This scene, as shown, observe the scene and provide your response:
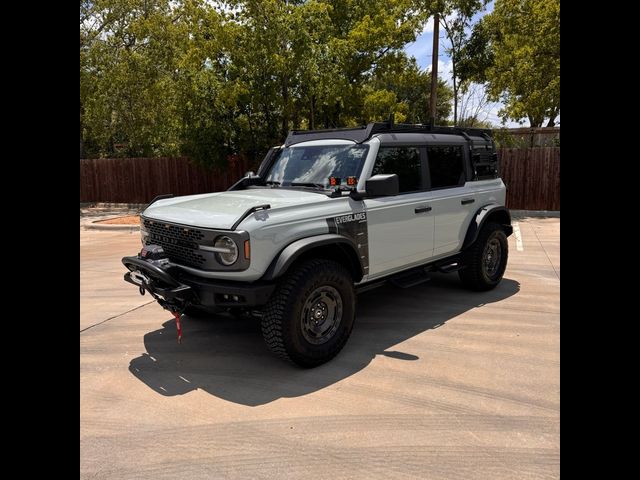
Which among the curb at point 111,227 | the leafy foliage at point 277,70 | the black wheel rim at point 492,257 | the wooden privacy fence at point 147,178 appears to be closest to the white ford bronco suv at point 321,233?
the black wheel rim at point 492,257

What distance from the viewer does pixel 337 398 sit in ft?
11.8

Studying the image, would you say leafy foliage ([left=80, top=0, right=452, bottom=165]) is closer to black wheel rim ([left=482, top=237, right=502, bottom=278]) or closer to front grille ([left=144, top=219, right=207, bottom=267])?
black wheel rim ([left=482, top=237, right=502, bottom=278])

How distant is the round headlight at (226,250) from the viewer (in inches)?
146

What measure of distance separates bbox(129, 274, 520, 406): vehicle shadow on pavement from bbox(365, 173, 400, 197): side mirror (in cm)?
141

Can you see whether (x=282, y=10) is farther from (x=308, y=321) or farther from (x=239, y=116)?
(x=308, y=321)

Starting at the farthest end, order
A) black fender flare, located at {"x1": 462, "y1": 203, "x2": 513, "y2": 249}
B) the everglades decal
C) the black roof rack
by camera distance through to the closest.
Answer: black fender flare, located at {"x1": 462, "y1": 203, "x2": 513, "y2": 249}, the black roof rack, the everglades decal

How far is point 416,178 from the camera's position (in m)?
5.25

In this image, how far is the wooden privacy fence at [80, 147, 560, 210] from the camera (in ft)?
48.7

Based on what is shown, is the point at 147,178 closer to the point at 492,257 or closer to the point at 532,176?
the point at 532,176

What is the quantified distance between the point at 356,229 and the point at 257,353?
1.45 m

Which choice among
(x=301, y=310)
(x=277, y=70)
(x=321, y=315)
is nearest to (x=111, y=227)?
(x=277, y=70)

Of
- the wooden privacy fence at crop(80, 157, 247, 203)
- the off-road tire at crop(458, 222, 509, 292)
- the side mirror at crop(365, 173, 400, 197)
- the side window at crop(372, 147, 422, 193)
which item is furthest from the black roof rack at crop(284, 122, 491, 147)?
the wooden privacy fence at crop(80, 157, 247, 203)
